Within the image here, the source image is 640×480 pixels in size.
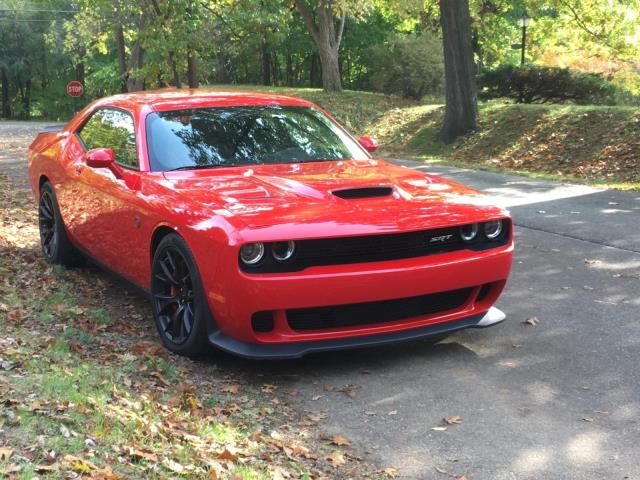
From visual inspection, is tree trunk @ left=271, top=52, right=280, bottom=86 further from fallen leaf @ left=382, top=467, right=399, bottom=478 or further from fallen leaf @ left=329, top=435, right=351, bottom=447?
fallen leaf @ left=382, top=467, right=399, bottom=478

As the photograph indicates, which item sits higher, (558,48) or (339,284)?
(558,48)

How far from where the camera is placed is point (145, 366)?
4551mm

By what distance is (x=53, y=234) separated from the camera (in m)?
7.25

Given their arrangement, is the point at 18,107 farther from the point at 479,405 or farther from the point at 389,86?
the point at 479,405

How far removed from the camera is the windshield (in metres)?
5.43

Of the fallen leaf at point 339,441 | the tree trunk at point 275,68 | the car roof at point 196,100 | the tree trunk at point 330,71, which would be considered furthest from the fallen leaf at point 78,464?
the tree trunk at point 275,68

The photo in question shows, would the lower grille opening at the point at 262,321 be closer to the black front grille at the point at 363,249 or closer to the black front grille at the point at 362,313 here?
the black front grille at the point at 362,313

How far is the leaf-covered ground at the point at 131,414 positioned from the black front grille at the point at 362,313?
1.37ft

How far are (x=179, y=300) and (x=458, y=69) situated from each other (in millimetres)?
15208

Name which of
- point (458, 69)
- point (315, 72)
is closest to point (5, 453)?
point (458, 69)

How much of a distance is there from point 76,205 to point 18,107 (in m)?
64.9

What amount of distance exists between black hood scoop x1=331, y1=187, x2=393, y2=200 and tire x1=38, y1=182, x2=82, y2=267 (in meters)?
3.26

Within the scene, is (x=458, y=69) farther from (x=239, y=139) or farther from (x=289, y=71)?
(x=289, y=71)

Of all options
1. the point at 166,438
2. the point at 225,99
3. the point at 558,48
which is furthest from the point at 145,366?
the point at 558,48
